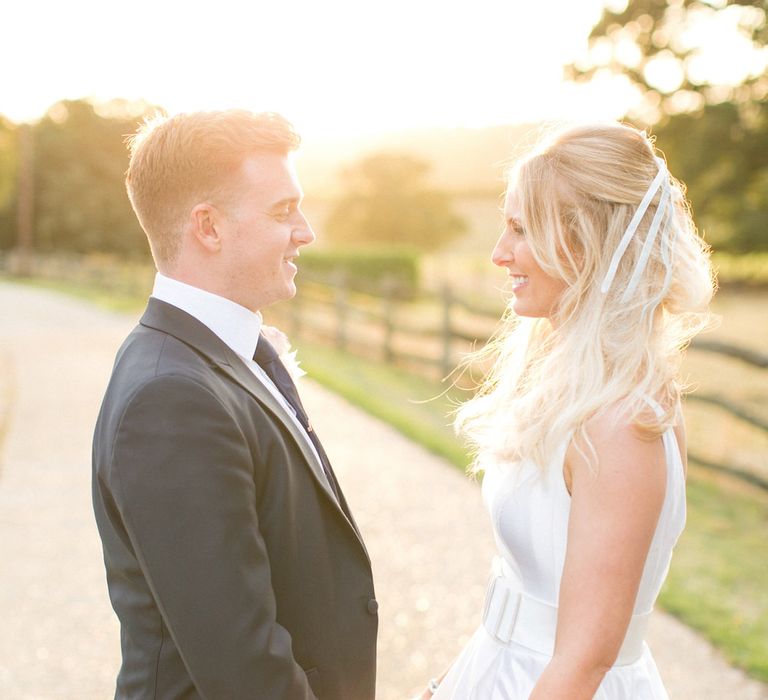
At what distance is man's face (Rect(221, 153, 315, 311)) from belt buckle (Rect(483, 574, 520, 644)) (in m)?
0.88

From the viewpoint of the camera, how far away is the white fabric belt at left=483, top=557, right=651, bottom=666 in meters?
2.01

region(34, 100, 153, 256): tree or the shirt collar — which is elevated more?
the shirt collar

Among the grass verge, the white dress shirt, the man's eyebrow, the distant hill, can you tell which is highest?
the man's eyebrow

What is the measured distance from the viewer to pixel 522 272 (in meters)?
2.06

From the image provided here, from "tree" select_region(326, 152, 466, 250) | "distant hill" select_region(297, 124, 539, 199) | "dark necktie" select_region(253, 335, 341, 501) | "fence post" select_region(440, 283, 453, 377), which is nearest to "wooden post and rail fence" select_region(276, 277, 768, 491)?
"fence post" select_region(440, 283, 453, 377)

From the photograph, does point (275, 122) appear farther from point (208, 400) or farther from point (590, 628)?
point (590, 628)

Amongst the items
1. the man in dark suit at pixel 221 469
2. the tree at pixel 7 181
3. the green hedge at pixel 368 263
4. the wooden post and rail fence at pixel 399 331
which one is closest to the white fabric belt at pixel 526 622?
the man in dark suit at pixel 221 469

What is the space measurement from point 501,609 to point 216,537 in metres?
0.82

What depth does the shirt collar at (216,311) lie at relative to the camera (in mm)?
1928

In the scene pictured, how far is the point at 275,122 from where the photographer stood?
194 centimetres

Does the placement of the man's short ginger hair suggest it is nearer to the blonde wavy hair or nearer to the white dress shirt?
the white dress shirt

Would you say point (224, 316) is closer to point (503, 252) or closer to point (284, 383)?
point (284, 383)

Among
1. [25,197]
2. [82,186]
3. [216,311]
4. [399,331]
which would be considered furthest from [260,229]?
[82,186]

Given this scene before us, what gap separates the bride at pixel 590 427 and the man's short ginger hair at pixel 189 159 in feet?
1.99
